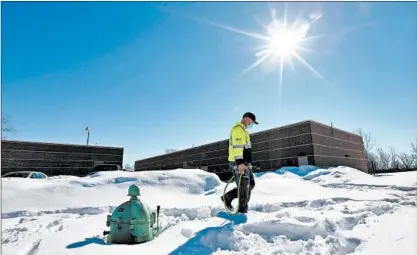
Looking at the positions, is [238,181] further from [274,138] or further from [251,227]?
[274,138]

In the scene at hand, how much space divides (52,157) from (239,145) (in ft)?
92.6

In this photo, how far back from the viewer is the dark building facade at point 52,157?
78.7ft

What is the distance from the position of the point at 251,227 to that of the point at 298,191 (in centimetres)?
457

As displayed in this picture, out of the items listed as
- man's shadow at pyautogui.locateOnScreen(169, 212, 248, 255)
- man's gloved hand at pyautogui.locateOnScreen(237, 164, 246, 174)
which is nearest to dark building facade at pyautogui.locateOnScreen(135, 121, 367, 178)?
man's gloved hand at pyautogui.locateOnScreen(237, 164, 246, 174)

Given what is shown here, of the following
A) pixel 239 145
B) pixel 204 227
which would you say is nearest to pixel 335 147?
pixel 239 145

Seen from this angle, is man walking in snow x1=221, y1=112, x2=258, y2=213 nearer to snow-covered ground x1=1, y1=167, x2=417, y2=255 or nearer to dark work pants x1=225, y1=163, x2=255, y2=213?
dark work pants x1=225, y1=163, x2=255, y2=213

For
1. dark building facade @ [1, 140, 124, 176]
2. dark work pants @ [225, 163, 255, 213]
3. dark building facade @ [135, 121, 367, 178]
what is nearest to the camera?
dark work pants @ [225, 163, 255, 213]

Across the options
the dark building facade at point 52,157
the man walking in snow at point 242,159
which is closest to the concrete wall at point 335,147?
the man walking in snow at point 242,159

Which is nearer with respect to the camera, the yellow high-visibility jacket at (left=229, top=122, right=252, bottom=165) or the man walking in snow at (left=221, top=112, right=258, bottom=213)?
the man walking in snow at (left=221, top=112, right=258, bottom=213)

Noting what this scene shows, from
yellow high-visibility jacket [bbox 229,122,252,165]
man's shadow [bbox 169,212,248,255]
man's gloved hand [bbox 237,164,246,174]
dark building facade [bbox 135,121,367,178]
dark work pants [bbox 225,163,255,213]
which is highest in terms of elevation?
dark building facade [bbox 135,121,367,178]

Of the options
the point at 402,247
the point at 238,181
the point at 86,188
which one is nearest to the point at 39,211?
the point at 86,188

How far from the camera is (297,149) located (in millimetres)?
18094

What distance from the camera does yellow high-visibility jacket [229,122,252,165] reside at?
4180mm

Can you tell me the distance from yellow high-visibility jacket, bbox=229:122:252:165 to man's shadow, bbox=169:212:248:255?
4.60ft
